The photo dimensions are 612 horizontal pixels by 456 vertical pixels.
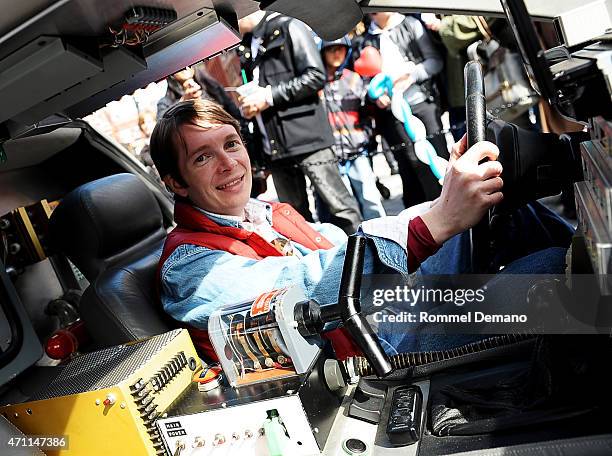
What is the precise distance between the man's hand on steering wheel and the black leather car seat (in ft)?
2.68

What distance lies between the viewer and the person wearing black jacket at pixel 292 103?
328 cm

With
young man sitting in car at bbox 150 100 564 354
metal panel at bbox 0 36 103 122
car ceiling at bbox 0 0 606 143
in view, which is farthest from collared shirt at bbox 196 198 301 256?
metal panel at bbox 0 36 103 122

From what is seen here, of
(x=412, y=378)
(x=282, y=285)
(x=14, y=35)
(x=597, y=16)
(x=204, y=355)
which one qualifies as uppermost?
(x=14, y=35)

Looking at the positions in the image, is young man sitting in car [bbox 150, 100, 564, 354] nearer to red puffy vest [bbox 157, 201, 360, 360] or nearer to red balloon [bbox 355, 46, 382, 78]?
red puffy vest [bbox 157, 201, 360, 360]

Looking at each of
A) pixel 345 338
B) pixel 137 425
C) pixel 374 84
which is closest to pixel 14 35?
pixel 137 425

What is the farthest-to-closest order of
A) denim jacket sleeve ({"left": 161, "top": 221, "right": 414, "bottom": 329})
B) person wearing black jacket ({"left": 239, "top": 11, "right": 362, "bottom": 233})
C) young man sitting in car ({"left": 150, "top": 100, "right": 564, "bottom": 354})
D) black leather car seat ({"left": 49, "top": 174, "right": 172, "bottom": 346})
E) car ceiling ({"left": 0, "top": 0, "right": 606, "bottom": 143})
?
person wearing black jacket ({"left": 239, "top": 11, "right": 362, "bottom": 233})
black leather car seat ({"left": 49, "top": 174, "right": 172, "bottom": 346})
denim jacket sleeve ({"left": 161, "top": 221, "right": 414, "bottom": 329})
young man sitting in car ({"left": 150, "top": 100, "right": 564, "bottom": 354})
car ceiling ({"left": 0, "top": 0, "right": 606, "bottom": 143})

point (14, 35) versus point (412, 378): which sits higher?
point (14, 35)

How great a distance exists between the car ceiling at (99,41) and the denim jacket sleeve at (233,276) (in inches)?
17.5

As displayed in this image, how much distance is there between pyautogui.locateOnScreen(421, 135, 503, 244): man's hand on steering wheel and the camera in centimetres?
125

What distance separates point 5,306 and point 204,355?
0.50 metres

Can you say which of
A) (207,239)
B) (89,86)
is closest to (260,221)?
(207,239)

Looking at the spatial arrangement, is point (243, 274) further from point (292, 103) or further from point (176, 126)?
point (292, 103)

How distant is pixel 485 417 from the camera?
3.84 ft

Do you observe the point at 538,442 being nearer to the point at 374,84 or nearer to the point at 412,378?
the point at 412,378
